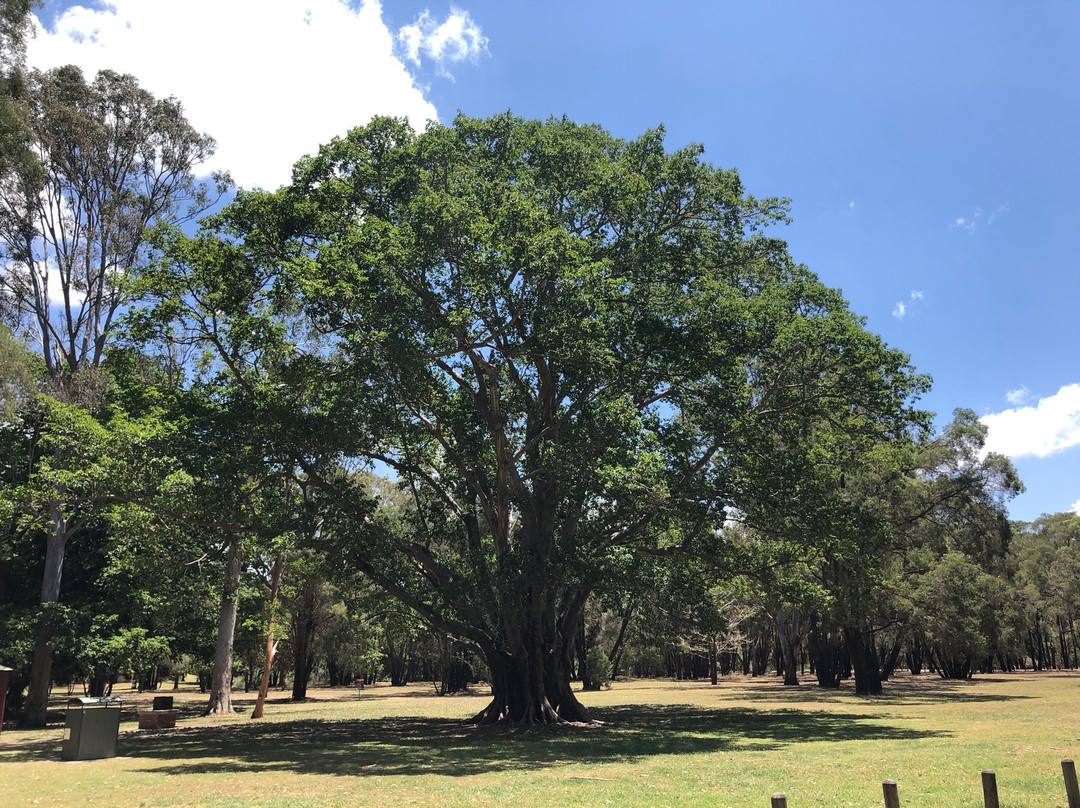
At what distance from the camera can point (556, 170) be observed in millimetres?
20000

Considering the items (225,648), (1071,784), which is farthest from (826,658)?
(1071,784)

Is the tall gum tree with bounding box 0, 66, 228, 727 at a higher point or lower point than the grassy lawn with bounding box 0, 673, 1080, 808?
higher

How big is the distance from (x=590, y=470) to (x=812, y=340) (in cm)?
623

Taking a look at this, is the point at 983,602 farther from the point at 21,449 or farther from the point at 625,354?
the point at 21,449

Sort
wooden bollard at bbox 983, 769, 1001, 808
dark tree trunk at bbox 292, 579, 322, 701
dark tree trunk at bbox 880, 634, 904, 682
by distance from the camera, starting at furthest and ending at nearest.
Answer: dark tree trunk at bbox 292, 579, 322, 701
dark tree trunk at bbox 880, 634, 904, 682
wooden bollard at bbox 983, 769, 1001, 808

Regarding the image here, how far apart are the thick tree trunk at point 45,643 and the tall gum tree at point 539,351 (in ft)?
35.4

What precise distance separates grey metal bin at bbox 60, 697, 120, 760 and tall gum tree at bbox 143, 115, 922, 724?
605 centimetres

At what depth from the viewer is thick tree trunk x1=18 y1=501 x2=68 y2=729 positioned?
78.4 ft

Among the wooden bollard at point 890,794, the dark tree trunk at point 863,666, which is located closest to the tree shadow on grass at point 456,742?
the wooden bollard at point 890,794

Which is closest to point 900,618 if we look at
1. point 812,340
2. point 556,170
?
point 812,340

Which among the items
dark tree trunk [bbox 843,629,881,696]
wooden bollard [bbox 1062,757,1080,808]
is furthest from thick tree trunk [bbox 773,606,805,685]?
wooden bollard [bbox 1062,757,1080,808]

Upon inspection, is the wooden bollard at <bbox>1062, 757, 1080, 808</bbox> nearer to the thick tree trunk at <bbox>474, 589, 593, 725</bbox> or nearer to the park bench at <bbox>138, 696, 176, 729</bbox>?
the thick tree trunk at <bbox>474, 589, 593, 725</bbox>

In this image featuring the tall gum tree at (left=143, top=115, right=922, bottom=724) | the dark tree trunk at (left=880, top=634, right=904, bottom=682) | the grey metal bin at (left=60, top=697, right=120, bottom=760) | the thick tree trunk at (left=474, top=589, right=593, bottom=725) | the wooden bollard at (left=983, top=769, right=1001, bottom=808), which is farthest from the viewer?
the dark tree trunk at (left=880, top=634, right=904, bottom=682)

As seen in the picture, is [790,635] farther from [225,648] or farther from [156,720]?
[156,720]
